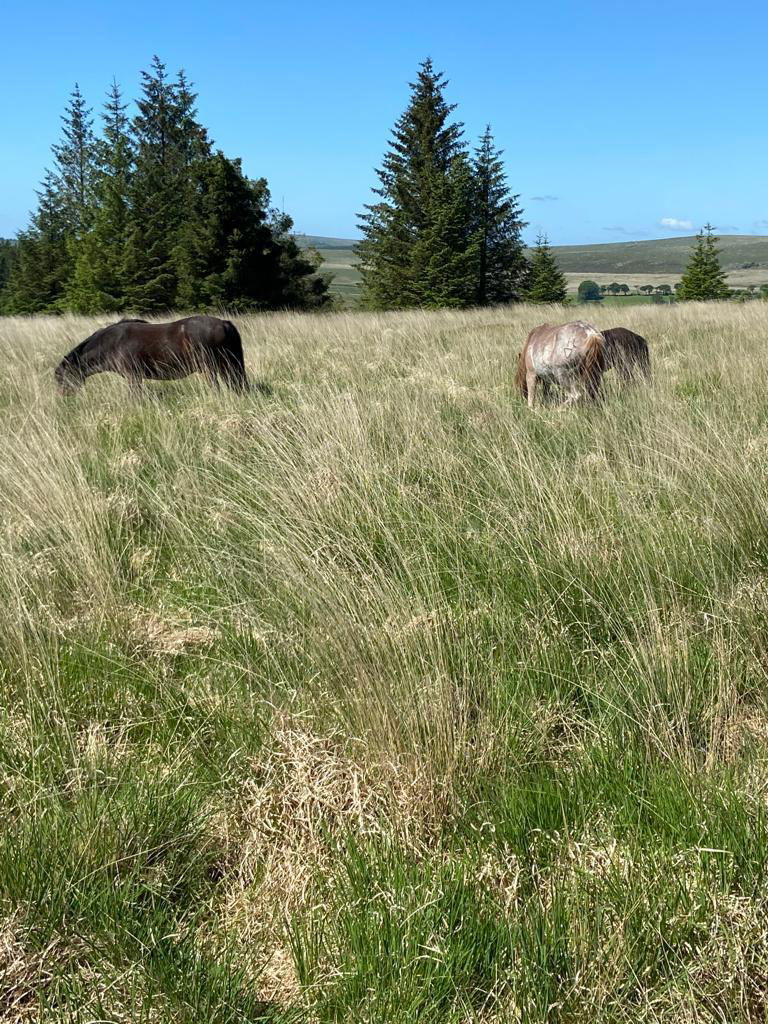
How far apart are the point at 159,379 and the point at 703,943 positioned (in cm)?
786

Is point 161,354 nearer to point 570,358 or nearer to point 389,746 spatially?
point 570,358

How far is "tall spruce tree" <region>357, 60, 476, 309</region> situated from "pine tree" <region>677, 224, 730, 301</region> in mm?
12228

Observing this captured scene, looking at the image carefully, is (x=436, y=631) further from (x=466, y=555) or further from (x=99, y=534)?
(x=99, y=534)

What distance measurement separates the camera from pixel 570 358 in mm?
6406

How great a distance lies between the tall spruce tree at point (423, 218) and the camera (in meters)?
34.0

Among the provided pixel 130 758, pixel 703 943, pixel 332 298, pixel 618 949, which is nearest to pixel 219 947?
pixel 130 758

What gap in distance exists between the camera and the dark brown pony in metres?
7.94

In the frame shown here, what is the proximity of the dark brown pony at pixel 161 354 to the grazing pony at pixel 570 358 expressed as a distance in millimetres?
3267

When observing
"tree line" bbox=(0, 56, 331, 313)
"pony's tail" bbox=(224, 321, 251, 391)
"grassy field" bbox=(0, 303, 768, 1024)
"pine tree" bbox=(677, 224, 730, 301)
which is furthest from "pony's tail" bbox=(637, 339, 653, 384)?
"pine tree" bbox=(677, 224, 730, 301)

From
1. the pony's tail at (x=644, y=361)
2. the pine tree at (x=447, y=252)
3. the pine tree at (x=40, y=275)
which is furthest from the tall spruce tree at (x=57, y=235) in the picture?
the pony's tail at (x=644, y=361)

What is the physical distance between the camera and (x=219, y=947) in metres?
1.49

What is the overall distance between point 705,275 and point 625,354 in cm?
3553

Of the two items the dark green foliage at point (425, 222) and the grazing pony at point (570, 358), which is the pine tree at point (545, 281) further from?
the grazing pony at point (570, 358)

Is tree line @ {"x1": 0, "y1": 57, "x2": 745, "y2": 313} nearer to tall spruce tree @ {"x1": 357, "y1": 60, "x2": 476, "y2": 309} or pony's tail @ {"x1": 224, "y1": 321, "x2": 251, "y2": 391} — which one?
tall spruce tree @ {"x1": 357, "y1": 60, "x2": 476, "y2": 309}
